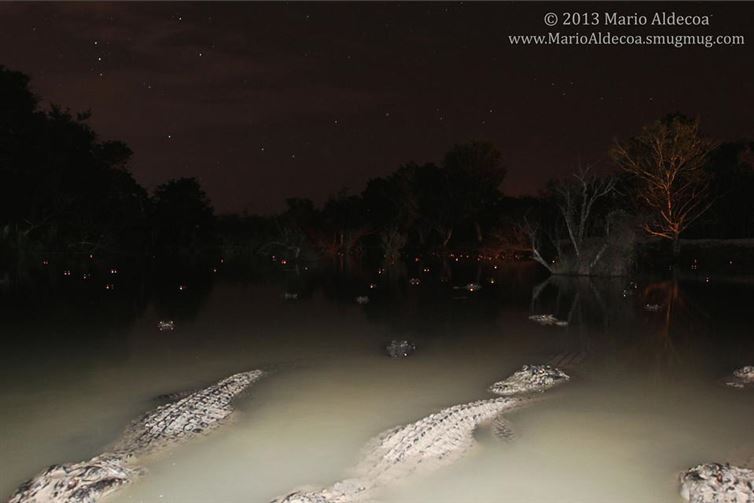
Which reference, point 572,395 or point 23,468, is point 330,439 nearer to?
point 23,468

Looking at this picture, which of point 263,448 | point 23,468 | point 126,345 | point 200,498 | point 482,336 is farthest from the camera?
point 482,336

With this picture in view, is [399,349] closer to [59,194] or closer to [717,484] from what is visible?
[717,484]

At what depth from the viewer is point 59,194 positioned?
37.8m

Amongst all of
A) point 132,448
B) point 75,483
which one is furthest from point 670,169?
point 75,483

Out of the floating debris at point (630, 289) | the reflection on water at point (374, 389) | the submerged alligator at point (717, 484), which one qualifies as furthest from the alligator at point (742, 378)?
the floating debris at point (630, 289)

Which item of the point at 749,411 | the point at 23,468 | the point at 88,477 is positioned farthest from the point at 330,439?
the point at 749,411

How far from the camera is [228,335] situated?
11250 millimetres

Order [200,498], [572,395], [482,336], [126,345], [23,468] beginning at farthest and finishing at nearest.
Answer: [482,336], [126,345], [572,395], [23,468], [200,498]

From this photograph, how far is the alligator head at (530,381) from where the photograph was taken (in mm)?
6930

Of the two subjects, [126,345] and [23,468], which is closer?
[23,468]

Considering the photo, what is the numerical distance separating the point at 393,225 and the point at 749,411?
45.2 metres

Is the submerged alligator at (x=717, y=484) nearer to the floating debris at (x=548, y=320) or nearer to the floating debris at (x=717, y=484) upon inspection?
the floating debris at (x=717, y=484)

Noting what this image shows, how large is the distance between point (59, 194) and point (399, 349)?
36.8 metres

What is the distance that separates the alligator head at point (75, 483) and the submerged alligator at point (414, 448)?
1.34 metres
